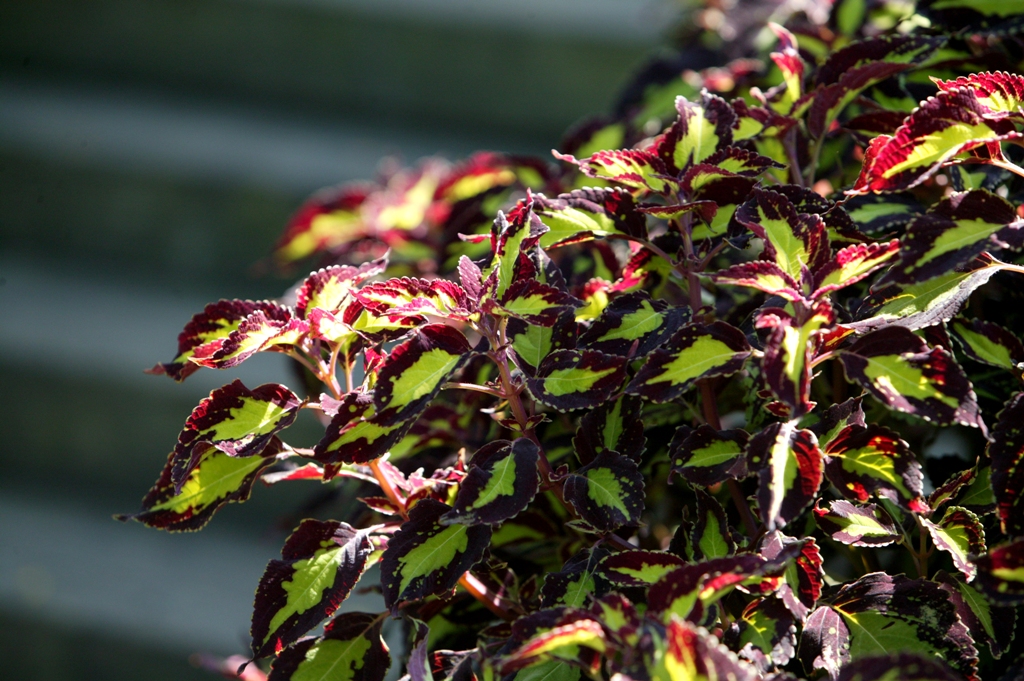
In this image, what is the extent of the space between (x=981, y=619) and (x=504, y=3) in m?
2.19

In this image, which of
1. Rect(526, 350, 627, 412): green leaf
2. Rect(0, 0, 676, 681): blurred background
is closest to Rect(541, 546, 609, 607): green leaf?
Rect(526, 350, 627, 412): green leaf

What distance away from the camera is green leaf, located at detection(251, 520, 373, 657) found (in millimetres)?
643

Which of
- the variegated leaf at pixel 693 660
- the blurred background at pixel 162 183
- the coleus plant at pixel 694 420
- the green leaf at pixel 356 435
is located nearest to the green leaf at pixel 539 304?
the coleus plant at pixel 694 420

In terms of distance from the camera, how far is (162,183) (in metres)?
2.36

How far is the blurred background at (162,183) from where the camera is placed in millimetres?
2090

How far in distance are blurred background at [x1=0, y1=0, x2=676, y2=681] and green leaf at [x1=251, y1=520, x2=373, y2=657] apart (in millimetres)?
1365

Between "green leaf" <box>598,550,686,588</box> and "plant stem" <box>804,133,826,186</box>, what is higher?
"plant stem" <box>804,133,826,186</box>

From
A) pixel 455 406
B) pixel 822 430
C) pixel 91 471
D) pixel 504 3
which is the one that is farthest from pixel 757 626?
pixel 504 3

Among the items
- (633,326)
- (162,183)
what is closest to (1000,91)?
(633,326)

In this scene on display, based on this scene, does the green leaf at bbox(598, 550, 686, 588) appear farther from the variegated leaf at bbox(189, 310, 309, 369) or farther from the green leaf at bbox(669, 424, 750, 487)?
Answer: the variegated leaf at bbox(189, 310, 309, 369)

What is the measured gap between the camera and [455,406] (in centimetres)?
91

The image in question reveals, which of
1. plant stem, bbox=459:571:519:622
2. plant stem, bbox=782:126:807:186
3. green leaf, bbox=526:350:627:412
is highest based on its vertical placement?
plant stem, bbox=782:126:807:186

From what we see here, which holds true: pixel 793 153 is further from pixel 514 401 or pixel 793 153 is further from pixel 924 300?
pixel 514 401

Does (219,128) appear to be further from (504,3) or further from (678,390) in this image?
(678,390)
